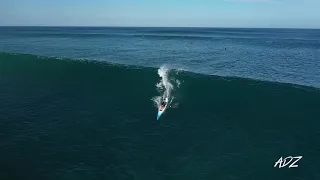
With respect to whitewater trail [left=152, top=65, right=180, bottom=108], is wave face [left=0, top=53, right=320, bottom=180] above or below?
below

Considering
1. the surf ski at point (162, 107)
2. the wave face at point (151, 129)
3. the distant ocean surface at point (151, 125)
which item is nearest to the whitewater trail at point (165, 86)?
the distant ocean surface at point (151, 125)

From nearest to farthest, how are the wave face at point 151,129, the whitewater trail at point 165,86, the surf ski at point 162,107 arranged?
1. the wave face at point 151,129
2. the surf ski at point 162,107
3. the whitewater trail at point 165,86

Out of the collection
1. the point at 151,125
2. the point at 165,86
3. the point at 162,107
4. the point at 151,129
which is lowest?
the point at 151,129

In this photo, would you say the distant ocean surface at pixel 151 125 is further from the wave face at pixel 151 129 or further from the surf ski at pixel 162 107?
the surf ski at pixel 162 107

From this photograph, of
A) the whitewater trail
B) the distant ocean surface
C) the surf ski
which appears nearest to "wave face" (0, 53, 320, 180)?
the distant ocean surface

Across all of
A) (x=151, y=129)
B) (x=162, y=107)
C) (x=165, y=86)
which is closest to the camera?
(x=151, y=129)

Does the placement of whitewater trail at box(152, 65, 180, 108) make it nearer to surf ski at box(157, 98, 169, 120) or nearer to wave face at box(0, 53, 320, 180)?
wave face at box(0, 53, 320, 180)

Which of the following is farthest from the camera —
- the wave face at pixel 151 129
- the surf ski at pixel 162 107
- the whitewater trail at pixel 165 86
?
the whitewater trail at pixel 165 86

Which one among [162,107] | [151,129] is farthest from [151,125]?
[162,107]

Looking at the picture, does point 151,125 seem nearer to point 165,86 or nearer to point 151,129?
point 151,129
